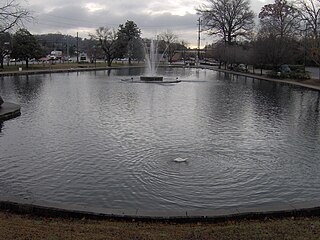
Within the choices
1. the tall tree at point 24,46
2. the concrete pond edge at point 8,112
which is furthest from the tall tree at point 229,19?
the concrete pond edge at point 8,112

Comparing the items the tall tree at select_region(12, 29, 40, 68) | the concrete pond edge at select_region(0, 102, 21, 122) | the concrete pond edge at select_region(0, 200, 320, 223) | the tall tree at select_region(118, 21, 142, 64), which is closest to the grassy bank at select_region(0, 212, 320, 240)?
the concrete pond edge at select_region(0, 200, 320, 223)

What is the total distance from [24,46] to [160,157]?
2003 inches

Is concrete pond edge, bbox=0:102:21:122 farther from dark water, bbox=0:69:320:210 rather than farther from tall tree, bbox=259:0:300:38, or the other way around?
tall tree, bbox=259:0:300:38

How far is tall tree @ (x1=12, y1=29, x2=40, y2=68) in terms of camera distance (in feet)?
182

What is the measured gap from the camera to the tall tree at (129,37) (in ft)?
276

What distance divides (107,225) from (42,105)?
1575 centimetres

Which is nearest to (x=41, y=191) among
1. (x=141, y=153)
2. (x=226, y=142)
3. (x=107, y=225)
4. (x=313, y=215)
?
(x=107, y=225)

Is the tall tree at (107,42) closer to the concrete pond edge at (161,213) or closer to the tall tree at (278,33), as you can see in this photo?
the tall tree at (278,33)

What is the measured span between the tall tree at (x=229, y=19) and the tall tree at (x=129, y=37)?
19.3m

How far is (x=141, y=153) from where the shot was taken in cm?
1110

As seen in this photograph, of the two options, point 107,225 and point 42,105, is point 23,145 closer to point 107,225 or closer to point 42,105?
point 107,225

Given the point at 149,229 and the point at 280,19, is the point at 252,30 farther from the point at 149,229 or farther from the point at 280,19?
the point at 149,229

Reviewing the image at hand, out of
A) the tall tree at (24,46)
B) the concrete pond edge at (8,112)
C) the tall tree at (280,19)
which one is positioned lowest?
the concrete pond edge at (8,112)

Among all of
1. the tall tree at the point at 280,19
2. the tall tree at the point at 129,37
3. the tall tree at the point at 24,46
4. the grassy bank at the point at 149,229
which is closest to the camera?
the grassy bank at the point at 149,229
